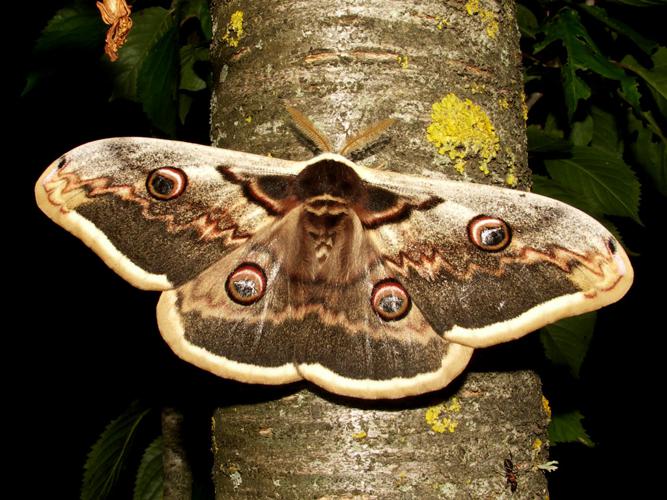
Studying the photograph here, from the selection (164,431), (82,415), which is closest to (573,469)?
(82,415)

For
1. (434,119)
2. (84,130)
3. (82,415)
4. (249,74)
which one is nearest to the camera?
(434,119)

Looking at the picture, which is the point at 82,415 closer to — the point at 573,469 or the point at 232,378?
the point at 232,378

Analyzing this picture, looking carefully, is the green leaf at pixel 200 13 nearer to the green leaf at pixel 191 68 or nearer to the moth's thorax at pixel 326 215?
the green leaf at pixel 191 68

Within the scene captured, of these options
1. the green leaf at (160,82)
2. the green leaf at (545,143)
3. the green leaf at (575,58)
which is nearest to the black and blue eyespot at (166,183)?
the green leaf at (160,82)

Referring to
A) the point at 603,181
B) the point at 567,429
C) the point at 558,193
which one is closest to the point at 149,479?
the point at 567,429

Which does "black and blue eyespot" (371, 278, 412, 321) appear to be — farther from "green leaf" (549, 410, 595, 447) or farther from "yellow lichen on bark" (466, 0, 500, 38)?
"green leaf" (549, 410, 595, 447)

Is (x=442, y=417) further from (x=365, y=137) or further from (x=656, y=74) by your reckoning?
(x=656, y=74)
